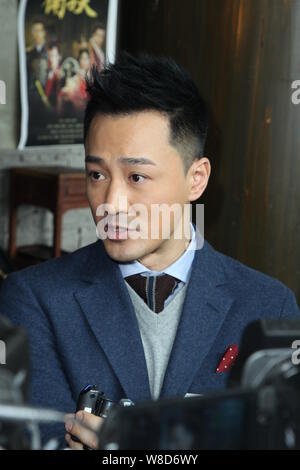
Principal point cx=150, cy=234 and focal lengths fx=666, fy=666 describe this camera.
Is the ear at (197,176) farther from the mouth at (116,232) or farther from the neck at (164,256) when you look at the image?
the mouth at (116,232)

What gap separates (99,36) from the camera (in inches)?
171

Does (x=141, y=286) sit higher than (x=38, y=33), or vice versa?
(x=38, y=33)

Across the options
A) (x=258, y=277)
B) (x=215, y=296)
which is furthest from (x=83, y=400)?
(x=258, y=277)

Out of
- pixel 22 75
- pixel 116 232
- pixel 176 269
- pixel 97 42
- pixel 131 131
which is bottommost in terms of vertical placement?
pixel 176 269

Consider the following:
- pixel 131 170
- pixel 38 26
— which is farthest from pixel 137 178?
pixel 38 26

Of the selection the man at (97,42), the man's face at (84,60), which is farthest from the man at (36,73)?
the man at (97,42)

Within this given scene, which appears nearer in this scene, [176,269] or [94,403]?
[94,403]

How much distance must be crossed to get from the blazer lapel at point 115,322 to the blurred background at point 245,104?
0.44 metres

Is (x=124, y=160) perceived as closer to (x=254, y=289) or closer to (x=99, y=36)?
(x=254, y=289)

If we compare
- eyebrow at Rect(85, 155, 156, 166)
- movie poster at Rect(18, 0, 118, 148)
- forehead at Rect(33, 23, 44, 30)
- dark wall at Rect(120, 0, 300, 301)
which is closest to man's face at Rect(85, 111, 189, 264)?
eyebrow at Rect(85, 155, 156, 166)

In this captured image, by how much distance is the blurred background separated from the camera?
1.31 m

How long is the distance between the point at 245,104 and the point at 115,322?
1.95ft

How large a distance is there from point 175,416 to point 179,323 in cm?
71

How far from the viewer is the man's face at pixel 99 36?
14.1 feet
